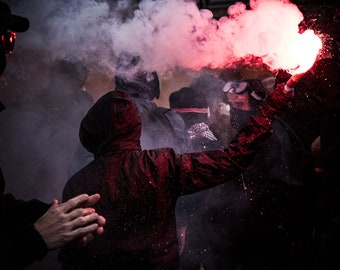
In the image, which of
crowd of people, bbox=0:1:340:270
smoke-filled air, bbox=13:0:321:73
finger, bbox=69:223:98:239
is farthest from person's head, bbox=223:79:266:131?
finger, bbox=69:223:98:239

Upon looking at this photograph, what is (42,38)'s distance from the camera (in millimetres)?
5965

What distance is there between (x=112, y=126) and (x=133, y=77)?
5.41ft

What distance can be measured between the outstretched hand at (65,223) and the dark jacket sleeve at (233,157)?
88cm

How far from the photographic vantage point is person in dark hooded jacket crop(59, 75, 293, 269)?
251 cm

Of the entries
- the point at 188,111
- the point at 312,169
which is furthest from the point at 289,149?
the point at 188,111

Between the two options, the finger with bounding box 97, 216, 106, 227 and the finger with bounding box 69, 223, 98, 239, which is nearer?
the finger with bounding box 69, 223, 98, 239

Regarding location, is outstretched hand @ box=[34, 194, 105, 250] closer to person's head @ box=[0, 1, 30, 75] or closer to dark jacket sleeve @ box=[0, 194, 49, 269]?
dark jacket sleeve @ box=[0, 194, 49, 269]

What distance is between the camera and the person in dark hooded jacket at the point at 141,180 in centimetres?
251

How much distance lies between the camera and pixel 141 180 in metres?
2.56

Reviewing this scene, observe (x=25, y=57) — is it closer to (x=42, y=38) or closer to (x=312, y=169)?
(x=42, y=38)

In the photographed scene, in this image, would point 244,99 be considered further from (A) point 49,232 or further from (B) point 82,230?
(A) point 49,232

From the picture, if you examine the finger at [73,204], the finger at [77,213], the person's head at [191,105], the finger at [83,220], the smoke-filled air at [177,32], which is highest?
the smoke-filled air at [177,32]

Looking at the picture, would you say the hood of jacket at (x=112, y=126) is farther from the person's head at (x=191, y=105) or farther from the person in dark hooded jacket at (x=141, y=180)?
the person's head at (x=191, y=105)

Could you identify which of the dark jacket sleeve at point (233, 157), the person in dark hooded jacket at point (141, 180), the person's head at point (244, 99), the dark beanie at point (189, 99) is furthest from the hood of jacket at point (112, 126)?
the dark beanie at point (189, 99)
